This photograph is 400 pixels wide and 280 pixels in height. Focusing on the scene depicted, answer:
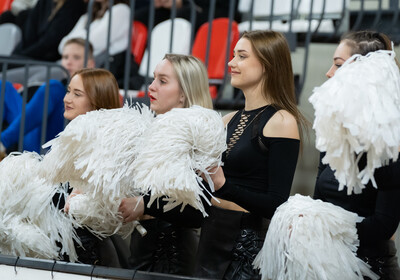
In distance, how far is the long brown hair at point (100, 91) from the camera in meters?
2.88

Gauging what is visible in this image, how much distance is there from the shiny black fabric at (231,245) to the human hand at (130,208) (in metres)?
0.23

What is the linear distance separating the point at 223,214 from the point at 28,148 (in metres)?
2.26

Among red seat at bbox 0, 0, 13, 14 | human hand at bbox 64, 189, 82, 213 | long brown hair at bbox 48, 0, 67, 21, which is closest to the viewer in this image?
human hand at bbox 64, 189, 82, 213

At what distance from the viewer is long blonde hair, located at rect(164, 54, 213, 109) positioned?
104 inches

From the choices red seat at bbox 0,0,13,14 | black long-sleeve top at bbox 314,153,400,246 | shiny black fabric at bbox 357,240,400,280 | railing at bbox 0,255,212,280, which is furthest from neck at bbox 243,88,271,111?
red seat at bbox 0,0,13,14

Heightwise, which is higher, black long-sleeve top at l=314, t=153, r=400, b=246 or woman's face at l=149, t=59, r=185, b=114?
woman's face at l=149, t=59, r=185, b=114

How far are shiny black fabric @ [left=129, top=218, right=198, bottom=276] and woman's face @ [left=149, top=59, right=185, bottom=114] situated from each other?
392 millimetres

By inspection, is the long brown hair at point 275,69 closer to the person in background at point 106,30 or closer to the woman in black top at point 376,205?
the woman in black top at point 376,205

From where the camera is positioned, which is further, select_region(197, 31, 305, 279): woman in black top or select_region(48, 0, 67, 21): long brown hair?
select_region(48, 0, 67, 21): long brown hair

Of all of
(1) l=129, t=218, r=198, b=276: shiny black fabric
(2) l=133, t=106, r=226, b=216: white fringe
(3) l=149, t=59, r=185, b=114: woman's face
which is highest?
(3) l=149, t=59, r=185, b=114: woman's face

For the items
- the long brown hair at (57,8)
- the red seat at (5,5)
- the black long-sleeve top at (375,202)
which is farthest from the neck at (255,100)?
the red seat at (5,5)

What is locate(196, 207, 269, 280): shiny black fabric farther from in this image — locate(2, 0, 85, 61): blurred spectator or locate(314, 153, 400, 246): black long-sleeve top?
locate(2, 0, 85, 61): blurred spectator

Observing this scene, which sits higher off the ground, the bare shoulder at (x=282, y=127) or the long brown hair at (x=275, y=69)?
the long brown hair at (x=275, y=69)

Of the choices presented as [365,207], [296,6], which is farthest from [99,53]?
[365,207]
